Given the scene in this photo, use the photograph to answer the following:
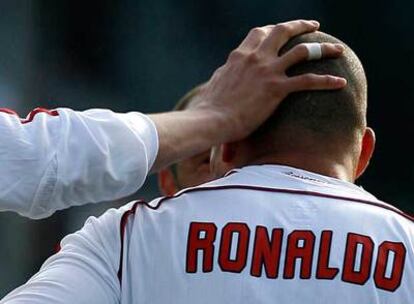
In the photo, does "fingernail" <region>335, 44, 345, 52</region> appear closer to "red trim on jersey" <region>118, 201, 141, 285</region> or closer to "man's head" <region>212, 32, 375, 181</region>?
"man's head" <region>212, 32, 375, 181</region>

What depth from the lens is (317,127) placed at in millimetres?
2293

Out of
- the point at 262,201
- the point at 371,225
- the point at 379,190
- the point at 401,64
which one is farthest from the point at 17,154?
the point at 401,64

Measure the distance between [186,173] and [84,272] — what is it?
1.73 meters

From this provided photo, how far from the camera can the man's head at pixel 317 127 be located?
2293 mm

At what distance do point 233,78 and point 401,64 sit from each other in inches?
186

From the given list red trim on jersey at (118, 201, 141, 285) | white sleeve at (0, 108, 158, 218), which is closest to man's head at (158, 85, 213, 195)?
red trim on jersey at (118, 201, 141, 285)

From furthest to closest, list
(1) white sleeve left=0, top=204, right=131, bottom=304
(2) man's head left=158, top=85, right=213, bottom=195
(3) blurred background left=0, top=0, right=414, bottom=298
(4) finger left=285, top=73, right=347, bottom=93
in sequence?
(3) blurred background left=0, top=0, right=414, bottom=298 < (2) man's head left=158, top=85, right=213, bottom=195 < (4) finger left=285, top=73, right=347, bottom=93 < (1) white sleeve left=0, top=204, right=131, bottom=304

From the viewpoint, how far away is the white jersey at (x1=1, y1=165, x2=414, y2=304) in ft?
6.86

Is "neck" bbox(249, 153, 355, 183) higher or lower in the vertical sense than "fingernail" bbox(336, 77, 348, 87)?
lower

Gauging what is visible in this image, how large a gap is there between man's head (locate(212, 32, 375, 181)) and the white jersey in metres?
0.11

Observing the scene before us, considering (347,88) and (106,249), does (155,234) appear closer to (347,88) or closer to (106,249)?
(106,249)

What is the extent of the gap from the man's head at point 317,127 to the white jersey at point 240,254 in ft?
0.36

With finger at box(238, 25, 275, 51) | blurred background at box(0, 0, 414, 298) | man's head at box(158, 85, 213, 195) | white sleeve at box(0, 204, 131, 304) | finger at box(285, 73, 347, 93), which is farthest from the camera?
blurred background at box(0, 0, 414, 298)

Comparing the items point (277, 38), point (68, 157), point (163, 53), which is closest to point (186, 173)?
point (277, 38)
